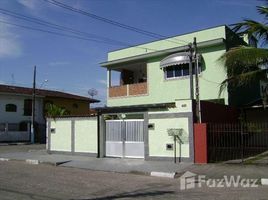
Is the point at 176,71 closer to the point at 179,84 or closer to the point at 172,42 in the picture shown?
the point at 179,84

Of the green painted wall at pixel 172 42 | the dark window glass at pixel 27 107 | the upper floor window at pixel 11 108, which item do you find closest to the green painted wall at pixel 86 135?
the green painted wall at pixel 172 42

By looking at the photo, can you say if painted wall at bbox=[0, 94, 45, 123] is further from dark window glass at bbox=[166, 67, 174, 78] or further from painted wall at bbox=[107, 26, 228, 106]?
dark window glass at bbox=[166, 67, 174, 78]

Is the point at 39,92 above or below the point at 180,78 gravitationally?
above

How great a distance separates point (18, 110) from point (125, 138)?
97.8 ft

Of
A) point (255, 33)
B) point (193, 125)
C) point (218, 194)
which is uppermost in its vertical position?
point (255, 33)

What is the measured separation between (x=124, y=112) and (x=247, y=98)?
10.0 m

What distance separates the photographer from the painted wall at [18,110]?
47.6m

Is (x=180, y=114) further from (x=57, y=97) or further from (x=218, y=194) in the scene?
(x=57, y=97)

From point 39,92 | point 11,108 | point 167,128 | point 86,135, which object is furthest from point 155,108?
point 39,92

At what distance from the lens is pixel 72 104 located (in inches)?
2244

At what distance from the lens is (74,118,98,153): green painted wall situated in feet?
79.1

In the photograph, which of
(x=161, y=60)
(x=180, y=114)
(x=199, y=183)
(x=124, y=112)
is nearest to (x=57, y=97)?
(x=161, y=60)

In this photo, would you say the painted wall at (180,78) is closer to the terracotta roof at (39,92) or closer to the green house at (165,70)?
the green house at (165,70)

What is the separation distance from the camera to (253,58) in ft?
59.9
